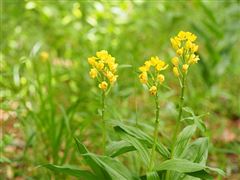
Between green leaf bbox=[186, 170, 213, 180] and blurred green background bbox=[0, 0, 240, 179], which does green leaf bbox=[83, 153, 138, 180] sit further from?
blurred green background bbox=[0, 0, 240, 179]

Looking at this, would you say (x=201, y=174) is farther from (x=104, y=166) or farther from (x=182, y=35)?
(x=182, y=35)

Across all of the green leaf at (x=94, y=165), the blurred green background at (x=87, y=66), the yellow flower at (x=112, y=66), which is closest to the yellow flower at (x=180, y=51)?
the yellow flower at (x=112, y=66)

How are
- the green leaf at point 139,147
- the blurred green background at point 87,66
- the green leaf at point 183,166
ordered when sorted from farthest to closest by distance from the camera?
the blurred green background at point 87,66
the green leaf at point 139,147
the green leaf at point 183,166

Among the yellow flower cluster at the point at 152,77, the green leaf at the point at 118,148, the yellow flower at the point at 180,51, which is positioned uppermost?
the yellow flower at the point at 180,51

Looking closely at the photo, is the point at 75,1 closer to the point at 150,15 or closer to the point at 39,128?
the point at 150,15

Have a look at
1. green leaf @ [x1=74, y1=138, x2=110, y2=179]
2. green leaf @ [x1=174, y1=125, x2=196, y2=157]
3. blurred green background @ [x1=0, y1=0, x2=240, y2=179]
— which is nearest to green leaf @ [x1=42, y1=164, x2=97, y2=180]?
green leaf @ [x1=74, y1=138, x2=110, y2=179]

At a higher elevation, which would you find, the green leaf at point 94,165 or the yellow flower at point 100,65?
the yellow flower at point 100,65

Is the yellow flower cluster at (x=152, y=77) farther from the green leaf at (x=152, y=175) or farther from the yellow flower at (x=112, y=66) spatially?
the green leaf at (x=152, y=175)

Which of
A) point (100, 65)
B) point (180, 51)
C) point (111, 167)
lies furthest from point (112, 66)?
point (111, 167)
